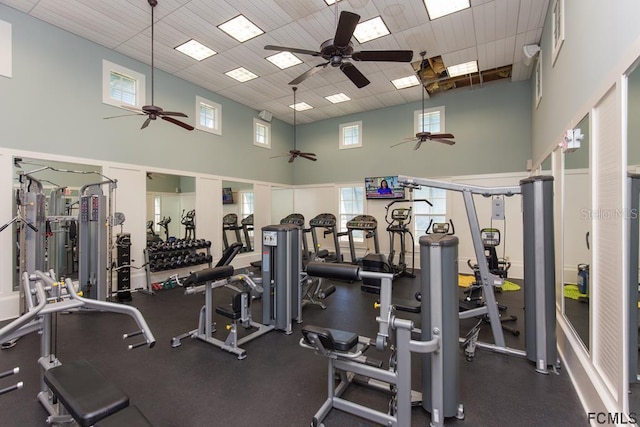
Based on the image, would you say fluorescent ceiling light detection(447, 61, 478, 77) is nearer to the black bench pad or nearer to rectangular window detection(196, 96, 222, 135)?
rectangular window detection(196, 96, 222, 135)

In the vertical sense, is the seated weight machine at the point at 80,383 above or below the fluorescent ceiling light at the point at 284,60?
below

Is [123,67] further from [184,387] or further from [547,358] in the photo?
[547,358]

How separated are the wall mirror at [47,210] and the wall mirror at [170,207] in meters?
1.02

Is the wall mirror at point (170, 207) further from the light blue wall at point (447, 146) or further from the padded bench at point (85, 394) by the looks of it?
the padded bench at point (85, 394)

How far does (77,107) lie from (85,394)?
200 inches

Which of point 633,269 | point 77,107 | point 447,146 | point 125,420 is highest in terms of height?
point 77,107

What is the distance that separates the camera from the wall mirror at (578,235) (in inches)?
94.0

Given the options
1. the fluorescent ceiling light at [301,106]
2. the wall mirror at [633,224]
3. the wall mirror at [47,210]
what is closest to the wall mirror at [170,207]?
the wall mirror at [47,210]

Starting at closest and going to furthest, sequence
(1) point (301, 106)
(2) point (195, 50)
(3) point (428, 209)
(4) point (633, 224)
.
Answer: (4) point (633, 224)
(2) point (195, 50)
(3) point (428, 209)
(1) point (301, 106)

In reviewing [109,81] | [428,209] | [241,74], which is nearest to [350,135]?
[428,209]

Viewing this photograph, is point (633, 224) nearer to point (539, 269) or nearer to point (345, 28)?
point (539, 269)

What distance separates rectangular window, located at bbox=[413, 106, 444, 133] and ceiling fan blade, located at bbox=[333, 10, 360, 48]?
463 centimetres

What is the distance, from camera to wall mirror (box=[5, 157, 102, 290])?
3.77 m

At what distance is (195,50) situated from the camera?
530 centimetres
